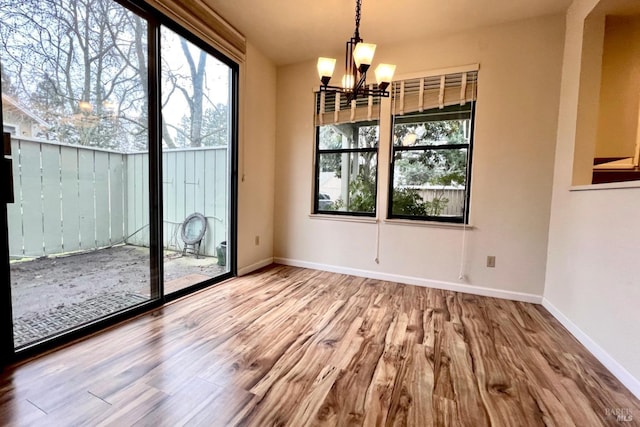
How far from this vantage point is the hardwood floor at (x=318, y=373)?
1366 mm

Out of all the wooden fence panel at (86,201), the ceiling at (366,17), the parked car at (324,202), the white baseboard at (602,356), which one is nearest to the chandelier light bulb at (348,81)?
the ceiling at (366,17)

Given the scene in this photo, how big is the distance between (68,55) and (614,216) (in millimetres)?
3757

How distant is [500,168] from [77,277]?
3870 mm

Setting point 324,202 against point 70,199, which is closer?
point 70,199

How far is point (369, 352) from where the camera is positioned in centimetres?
193

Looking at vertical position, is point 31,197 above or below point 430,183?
below

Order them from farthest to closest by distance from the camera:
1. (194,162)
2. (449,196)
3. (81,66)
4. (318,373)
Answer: (449,196) < (194,162) < (81,66) < (318,373)

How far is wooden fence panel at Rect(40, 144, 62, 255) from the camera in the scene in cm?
184

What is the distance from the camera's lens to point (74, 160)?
1.98m

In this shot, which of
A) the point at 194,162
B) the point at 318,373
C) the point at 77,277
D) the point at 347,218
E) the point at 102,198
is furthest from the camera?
the point at 347,218

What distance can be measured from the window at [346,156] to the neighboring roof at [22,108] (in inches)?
107

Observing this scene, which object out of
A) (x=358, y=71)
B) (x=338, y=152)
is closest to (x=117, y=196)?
(x=358, y=71)

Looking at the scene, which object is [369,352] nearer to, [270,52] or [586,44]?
[586,44]

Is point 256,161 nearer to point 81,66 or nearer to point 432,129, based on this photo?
point 81,66
